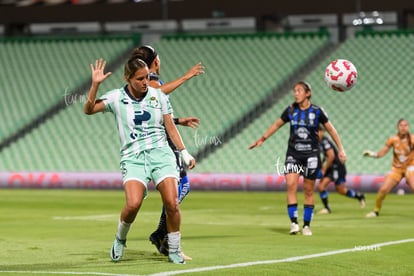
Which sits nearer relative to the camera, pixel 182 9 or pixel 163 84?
pixel 163 84

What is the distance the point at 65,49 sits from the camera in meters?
40.5

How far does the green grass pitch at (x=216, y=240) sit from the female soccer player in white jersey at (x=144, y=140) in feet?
1.88

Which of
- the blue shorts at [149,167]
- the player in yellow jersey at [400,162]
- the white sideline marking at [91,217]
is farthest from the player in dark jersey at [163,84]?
the player in yellow jersey at [400,162]

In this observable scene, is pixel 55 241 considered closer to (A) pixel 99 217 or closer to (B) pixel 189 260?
(B) pixel 189 260

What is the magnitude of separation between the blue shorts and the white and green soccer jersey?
67 millimetres

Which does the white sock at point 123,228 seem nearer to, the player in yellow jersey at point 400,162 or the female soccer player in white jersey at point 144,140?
the female soccer player in white jersey at point 144,140

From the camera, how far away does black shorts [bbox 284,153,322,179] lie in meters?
15.9

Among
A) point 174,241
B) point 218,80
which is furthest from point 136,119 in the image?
point 218,80

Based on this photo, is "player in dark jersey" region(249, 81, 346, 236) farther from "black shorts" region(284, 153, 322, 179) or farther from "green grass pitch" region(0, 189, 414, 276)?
"green grass pitch" region(0, 189, 414, 276)

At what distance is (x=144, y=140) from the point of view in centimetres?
1079

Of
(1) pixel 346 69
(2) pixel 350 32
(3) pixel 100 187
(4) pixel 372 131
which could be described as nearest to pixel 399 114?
(4) pixel 372 131

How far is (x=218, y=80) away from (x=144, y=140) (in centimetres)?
2607

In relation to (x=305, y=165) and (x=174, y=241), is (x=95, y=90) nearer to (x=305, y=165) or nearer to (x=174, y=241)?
(x=174, y=241)

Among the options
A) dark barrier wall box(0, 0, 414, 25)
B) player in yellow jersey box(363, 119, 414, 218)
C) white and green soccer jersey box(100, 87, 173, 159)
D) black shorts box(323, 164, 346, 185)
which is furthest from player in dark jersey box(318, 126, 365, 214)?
dark barrier wall box(0, 0, 414, 25)
